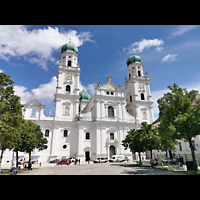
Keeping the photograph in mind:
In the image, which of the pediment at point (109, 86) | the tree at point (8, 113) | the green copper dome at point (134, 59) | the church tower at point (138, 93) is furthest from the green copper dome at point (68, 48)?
the tree at point (8, 113)

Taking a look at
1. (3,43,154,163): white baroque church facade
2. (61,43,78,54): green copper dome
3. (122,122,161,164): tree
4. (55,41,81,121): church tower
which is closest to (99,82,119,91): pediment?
(3,43,154,163): white baroque church facade

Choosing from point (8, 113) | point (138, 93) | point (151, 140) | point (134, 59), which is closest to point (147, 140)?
point (151, 140)

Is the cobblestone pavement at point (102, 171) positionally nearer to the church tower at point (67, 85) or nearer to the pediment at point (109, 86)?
the church tower at point (67, 85)

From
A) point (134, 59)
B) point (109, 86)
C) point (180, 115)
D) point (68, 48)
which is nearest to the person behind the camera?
point (180, 115)

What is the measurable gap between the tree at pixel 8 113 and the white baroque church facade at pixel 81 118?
980 inches

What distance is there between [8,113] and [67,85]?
32336 millimetres

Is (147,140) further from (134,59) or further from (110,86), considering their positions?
(134,59)

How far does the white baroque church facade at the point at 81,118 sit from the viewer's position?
129ft

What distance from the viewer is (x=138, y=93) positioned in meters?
51.8

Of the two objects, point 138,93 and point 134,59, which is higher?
point 134,59
